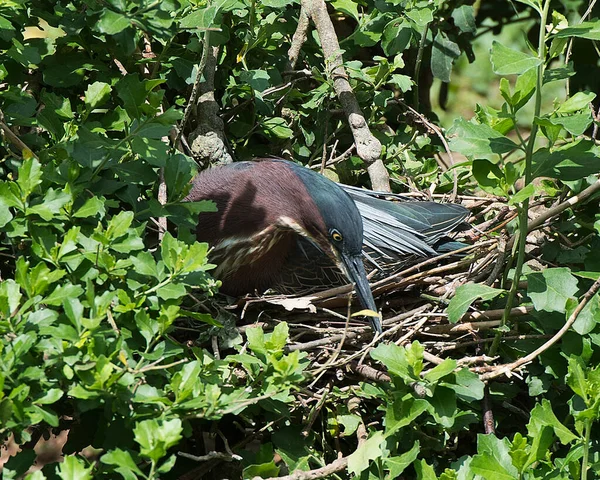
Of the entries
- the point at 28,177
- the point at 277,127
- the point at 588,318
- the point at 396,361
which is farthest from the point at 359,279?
the point at 28,177

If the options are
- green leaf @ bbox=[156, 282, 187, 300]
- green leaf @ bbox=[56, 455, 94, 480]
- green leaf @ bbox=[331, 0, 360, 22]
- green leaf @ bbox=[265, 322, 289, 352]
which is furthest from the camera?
Answer: green leaf @ bbox=[331, 0, 360, 22]

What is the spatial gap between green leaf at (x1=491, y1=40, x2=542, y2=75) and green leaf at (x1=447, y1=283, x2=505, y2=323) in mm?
553

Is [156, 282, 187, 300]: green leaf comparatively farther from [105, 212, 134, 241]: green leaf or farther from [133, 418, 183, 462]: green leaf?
[133, 418, 183, 462]: green leaf

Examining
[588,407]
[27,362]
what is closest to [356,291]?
[588,407]

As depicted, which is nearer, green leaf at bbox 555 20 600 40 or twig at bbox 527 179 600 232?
green leaf at bbox 555 20 600 40

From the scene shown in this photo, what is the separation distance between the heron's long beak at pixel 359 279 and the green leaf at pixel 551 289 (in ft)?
1.92

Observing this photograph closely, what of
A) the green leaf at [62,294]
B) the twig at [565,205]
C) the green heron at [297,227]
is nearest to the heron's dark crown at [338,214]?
the green heron at [297,227]

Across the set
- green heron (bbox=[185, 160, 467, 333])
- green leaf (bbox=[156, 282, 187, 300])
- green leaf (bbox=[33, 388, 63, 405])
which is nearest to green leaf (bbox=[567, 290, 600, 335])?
green heron (bbox=[185, 160, 467, 333])

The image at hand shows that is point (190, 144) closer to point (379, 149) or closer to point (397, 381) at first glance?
Answer: point (379, 149)

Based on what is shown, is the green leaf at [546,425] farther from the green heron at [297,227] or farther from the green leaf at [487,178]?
the green heron at [297,227]

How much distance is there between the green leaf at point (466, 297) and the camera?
2.15 m

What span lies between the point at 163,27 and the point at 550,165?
0.96m

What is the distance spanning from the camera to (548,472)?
194 cm

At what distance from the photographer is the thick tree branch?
10.2ft
